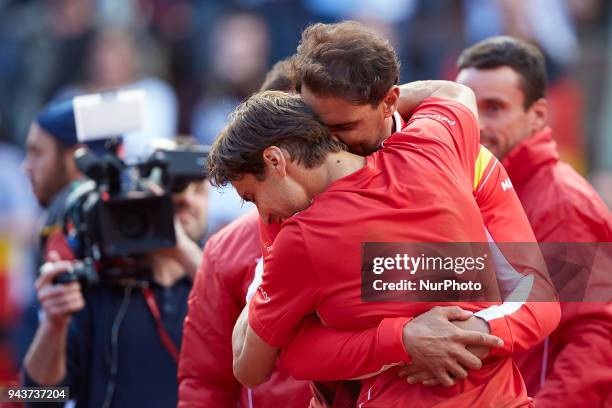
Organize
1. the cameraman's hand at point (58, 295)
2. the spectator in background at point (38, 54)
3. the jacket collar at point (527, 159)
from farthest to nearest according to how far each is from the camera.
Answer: the spectator in background at point (38, 54) → the cameraman's hand at point (58, 295) → the jacket collar at point (527, 159)

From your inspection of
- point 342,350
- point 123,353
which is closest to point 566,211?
point 342,350

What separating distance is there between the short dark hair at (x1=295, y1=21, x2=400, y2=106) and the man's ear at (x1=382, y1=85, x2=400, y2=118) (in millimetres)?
23

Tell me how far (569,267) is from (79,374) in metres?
2.05

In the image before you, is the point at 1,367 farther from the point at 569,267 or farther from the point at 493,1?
the point at 569,267

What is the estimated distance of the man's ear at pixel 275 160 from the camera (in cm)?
303

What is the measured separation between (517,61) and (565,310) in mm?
1056

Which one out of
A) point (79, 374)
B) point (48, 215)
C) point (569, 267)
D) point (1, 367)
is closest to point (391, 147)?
point (569, 267)

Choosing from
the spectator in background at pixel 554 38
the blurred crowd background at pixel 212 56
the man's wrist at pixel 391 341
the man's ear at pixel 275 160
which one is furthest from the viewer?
the blurred crowd background at pixel 212 56

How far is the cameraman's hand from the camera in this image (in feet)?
14.2

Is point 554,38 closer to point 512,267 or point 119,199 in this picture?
point 119,199

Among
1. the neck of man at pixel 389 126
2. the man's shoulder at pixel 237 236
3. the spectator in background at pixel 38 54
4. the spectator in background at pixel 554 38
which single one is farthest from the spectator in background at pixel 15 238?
the neck of man at pixel 389 126

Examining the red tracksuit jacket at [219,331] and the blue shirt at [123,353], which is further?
the blue shirt at [123,353]

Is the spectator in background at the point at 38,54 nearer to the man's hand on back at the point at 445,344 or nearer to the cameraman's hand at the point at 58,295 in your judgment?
the cameraman's hand at the point at 58,295

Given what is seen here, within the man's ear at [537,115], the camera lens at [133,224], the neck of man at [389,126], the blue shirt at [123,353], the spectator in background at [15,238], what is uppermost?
the neck of man at [389,126]
